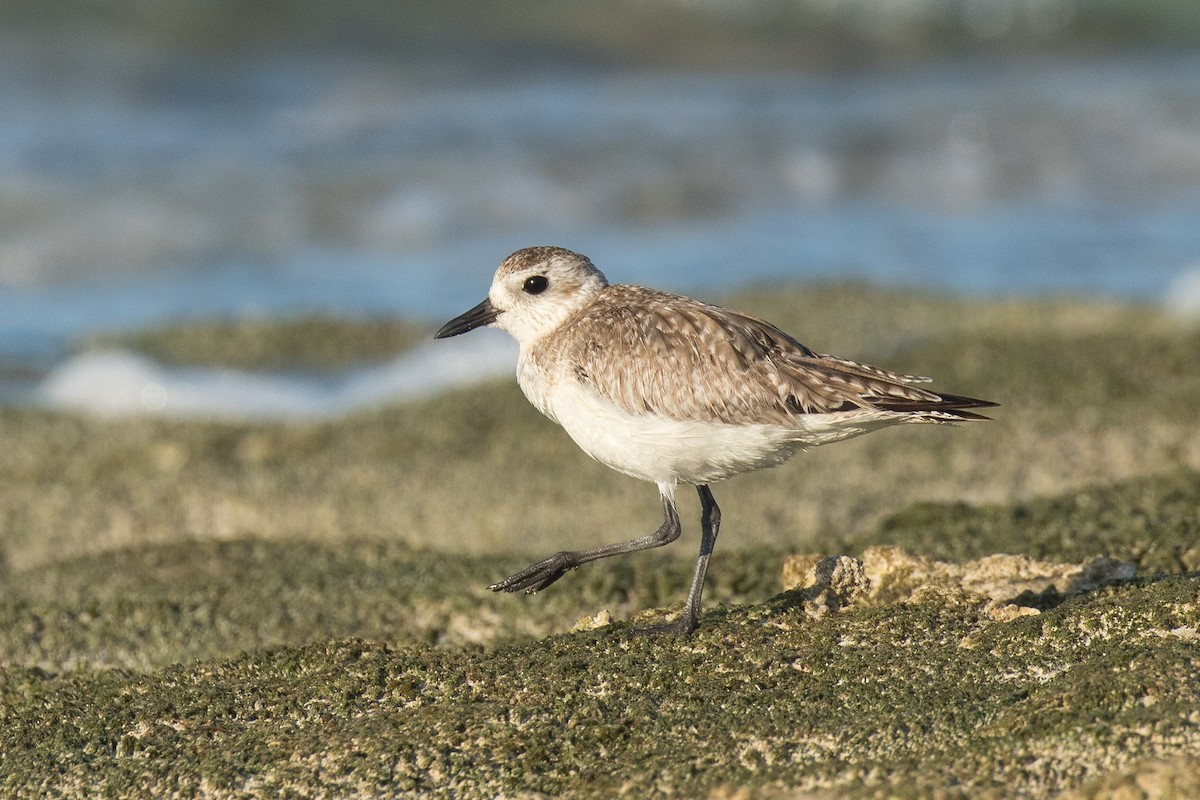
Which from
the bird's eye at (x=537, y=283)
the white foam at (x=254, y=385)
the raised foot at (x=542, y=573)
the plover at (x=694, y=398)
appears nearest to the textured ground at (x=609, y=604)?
the raised foot at (x=542, y=573)

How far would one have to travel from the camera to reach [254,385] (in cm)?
1116

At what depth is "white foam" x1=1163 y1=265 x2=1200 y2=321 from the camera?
1149 cm

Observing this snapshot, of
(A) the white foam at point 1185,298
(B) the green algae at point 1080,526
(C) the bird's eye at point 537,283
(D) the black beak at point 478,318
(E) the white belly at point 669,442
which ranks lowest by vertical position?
(B) the green algae at point 1080,526

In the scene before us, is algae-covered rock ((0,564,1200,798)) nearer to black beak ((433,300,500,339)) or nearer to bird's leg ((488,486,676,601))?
bird's leg ((488,486,676,601))

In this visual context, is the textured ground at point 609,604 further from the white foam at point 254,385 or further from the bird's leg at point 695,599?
the white foam at point 254,385

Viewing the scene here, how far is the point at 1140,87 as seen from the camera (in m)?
22.6

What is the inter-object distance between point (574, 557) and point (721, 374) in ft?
2.95

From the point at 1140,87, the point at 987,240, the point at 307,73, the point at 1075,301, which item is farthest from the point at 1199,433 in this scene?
the point at 307,73

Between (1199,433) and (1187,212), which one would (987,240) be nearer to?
(1187,212)

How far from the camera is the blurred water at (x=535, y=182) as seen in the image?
15281mm

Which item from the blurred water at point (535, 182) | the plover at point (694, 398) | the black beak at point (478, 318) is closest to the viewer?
the plover at point (694, 398)

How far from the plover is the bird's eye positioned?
28cm

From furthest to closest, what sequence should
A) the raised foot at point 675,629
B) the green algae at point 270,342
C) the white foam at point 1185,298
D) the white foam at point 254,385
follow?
the green algae at point 270,342, the white foam at point 1185,298, the white foam at point 254,385, the raised foot at point 675,629

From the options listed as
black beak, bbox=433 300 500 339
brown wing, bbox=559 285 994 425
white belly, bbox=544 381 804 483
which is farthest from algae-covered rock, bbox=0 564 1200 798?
black beak, bbox=433 300 500 339
